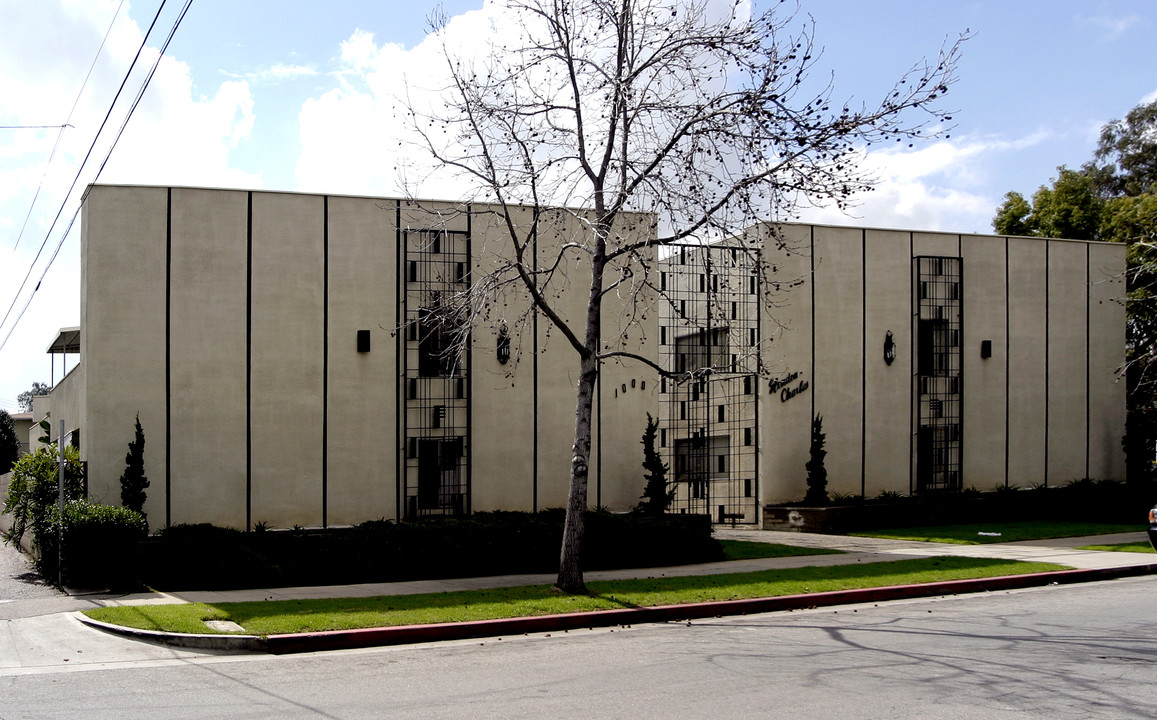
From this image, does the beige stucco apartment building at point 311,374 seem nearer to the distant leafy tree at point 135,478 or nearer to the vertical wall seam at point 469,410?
the vertical wall seam at point 469,410

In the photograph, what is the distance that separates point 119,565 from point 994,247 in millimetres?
23962

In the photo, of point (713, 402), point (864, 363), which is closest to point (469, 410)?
point (713, 402)

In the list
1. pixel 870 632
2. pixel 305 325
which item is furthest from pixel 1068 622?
pixel 305 325

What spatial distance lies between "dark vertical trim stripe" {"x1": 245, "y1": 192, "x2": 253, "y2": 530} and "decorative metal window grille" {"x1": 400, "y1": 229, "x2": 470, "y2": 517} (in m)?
3.21

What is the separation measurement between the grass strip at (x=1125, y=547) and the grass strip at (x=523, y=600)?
3.21 metres

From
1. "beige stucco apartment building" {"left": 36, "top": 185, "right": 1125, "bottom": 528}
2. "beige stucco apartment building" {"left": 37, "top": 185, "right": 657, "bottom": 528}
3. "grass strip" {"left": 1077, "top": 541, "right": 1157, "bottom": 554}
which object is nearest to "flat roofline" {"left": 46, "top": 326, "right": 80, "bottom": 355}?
"beige stucco apartment building" {"left": 36, "top": 185, "right": 1125, "bottom": 528}

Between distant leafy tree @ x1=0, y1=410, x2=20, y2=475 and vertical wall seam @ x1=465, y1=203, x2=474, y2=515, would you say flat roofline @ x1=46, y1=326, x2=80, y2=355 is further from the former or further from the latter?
distant leafy tree @ x1=0, y1=410, x2=20, y2=475

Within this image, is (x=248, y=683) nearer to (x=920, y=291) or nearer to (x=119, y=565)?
(x=119, y=565)

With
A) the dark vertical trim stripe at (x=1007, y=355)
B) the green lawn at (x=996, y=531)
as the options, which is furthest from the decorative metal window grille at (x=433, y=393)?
the dark vertical trim stripe at (x=1007, y=355)

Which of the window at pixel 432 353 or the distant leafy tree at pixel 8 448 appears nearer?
the window at pixel 432 353

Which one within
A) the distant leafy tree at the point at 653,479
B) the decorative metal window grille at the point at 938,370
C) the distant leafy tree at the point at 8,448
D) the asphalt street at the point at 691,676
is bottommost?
the distant leafy tree at the point at 8,448

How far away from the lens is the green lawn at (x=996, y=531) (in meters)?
22.5

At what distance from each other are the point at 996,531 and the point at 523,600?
14608 millimetres

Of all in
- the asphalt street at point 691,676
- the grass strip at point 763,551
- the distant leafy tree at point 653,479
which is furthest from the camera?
the distant leafy tree at point 653,479
